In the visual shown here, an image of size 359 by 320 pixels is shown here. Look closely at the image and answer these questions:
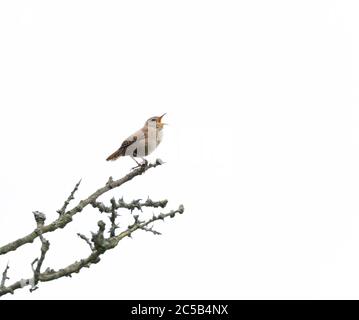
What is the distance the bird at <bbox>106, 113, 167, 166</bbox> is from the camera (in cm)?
1332

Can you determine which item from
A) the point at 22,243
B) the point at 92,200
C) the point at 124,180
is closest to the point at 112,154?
the point at 124,180

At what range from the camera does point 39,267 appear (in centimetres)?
711

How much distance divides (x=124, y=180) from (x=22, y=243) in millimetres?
2172

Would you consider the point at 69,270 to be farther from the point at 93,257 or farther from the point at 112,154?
the point at 112,154

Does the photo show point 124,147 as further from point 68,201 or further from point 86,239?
point 86,239

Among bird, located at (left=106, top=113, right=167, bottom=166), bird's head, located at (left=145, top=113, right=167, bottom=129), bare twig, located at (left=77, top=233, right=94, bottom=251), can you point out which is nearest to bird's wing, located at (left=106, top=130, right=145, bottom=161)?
bird, located at (left=106, top=113, right=167, bottom=166)

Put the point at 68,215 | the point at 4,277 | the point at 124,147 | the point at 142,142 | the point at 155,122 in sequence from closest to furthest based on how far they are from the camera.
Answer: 1. the point at 4,277
2. the point at 68,215
3. the point at 142,142
4. the point at 124,147
5. the point at 155,122

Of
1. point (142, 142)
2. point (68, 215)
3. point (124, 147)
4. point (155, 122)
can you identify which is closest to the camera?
point (68, 215)

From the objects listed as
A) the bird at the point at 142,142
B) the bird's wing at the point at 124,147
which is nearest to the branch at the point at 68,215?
the bird at the point at 142,142

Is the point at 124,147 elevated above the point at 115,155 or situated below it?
above

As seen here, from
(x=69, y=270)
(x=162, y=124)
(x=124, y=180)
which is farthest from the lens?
(x=162, y=124)

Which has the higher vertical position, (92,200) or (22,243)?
(92,200)

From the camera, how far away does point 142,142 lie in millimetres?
13422

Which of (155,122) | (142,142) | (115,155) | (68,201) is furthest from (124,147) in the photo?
(68,201)
